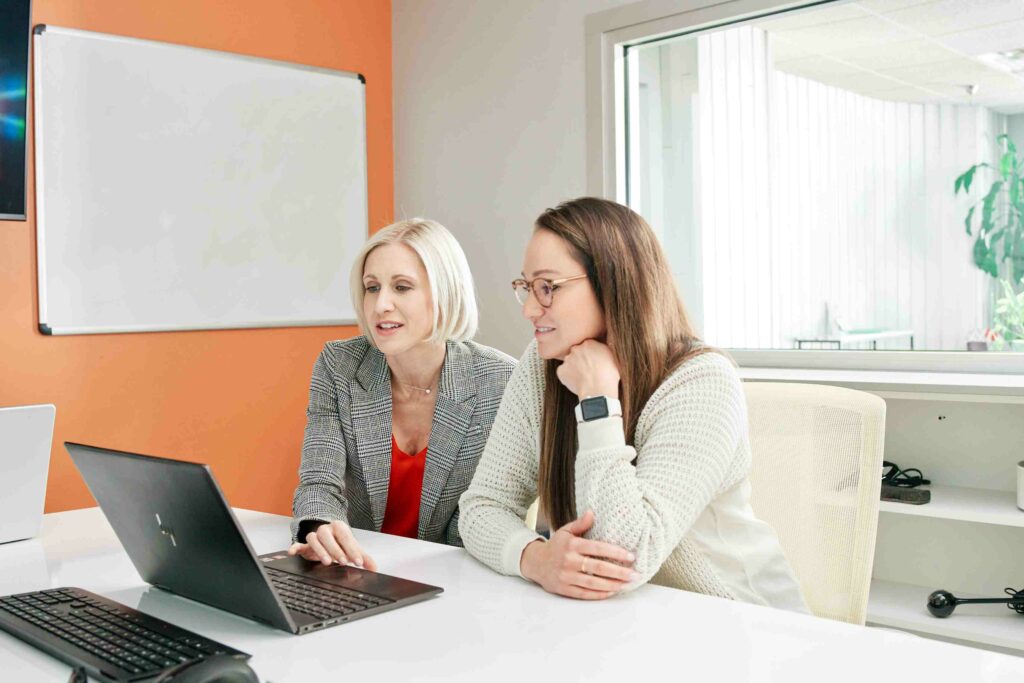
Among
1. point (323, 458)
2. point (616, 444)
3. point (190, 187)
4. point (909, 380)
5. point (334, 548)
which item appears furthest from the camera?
point (190, 187)

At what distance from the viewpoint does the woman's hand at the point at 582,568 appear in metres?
1.29

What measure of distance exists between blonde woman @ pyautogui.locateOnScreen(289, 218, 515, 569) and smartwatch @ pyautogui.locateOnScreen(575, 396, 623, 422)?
0.58 metres

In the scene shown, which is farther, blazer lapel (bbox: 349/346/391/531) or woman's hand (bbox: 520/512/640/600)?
blazer lapel (bbox: 349/346/391/531)

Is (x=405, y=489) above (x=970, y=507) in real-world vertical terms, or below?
above

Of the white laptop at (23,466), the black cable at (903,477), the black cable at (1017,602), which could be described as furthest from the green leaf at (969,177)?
the white laptop at (23,466)

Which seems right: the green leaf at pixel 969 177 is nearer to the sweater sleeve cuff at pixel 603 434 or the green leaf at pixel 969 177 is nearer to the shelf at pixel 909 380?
the shelf at pixel 909 380

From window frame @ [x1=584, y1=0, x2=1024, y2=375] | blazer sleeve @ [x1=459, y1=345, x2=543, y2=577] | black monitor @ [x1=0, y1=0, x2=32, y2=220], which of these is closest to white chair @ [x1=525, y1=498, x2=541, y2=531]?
blazer sleeve @ [x1=459, y1=345, x2=543, y2=577]

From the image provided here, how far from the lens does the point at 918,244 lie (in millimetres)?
2760

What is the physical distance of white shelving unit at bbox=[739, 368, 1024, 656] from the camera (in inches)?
93.5

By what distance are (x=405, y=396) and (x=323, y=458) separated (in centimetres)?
25

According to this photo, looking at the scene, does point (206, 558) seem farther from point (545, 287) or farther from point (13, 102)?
point (13, 102)

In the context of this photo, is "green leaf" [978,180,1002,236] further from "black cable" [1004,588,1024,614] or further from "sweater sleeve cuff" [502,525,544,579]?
"sweater sleeve cuff" [502,525,544,579]

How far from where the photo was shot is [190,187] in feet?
10.6

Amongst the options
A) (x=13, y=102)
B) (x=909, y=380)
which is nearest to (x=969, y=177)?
(x=909, y=380)
